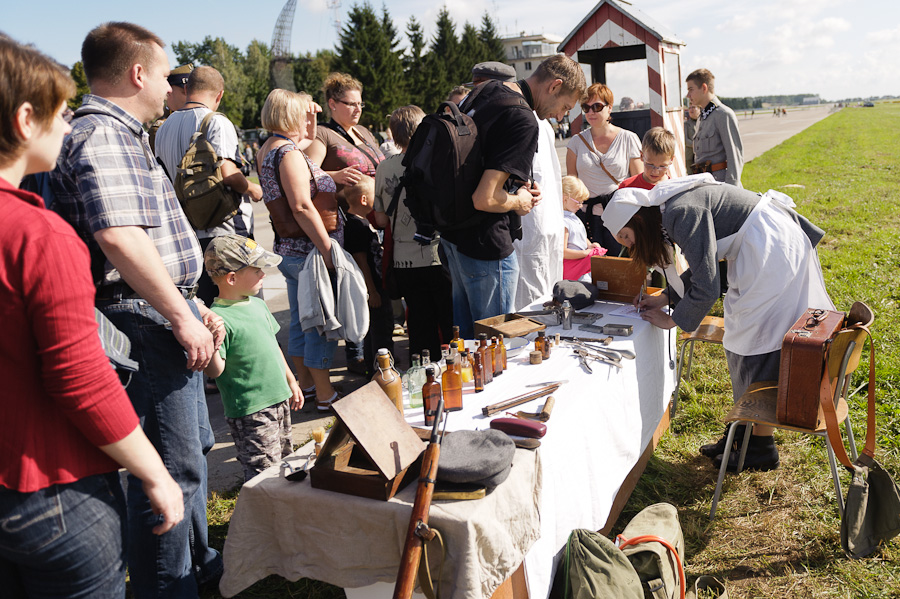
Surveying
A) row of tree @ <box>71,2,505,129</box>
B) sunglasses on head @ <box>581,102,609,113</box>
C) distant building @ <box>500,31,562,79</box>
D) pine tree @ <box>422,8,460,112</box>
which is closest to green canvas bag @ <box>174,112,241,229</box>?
sunglasses on head @ <box>581,102,609,113</box>

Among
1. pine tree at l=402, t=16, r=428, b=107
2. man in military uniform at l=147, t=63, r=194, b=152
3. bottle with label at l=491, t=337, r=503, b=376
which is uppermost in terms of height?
pine tree at l=402, t=16, r=428, b=107

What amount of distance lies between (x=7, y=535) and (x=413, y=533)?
90cm

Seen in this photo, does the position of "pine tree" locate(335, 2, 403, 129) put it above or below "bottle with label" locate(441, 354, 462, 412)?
above

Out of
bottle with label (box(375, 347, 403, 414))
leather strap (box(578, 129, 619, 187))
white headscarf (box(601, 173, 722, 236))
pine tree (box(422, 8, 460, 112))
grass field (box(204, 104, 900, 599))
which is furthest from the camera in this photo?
pine tree (box(422, 8, 460, 112))

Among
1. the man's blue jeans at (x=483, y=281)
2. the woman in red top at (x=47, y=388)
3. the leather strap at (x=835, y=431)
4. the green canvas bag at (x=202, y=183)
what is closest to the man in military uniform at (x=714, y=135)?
the man's blue jeans at (x=483, y=281)

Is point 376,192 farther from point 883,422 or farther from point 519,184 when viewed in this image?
point 883,422

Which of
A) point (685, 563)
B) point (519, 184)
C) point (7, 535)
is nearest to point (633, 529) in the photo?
point (685, 563)

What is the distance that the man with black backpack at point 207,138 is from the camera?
395 centimetres

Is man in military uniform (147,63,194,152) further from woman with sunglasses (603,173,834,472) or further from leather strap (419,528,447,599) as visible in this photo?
leather strap (419,528,447,599)

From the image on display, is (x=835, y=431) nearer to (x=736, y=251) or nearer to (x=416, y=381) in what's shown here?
(x=736, y=251)

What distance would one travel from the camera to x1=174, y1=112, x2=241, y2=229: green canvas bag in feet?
12.6

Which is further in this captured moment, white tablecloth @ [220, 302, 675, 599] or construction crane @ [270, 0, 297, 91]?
construction crane @ [270, 0, 297, 91]

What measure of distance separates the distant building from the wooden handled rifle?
98.1 metres

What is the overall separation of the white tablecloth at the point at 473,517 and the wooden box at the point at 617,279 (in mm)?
1038
